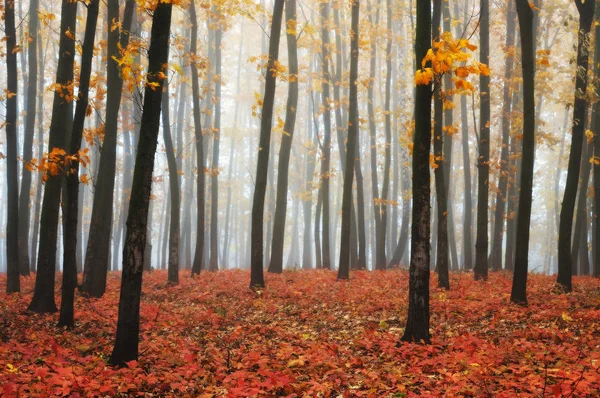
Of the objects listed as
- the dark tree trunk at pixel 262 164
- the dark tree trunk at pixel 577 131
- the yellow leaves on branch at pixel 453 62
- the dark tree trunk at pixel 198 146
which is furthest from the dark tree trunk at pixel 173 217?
the yellow leaves on branch at pixel 453 62

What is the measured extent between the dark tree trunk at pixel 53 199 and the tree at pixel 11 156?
10.3 feet

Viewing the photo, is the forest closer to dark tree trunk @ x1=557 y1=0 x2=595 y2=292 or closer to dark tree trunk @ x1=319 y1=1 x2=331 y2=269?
dark tree trunk @ x1=557 y1=0 x2=595 y2=292

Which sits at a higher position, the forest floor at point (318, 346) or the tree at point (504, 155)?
the tree at point (504, 155)

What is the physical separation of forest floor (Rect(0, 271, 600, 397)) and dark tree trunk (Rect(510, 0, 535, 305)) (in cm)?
65

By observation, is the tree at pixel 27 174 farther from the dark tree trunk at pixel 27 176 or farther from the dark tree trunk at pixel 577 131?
the dark tree trunk at pixel 577 131

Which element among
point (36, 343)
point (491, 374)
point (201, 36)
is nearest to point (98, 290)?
point (36, 343)

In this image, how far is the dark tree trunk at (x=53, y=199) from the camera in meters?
11.3

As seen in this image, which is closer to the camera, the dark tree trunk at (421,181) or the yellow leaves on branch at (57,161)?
the dark tree trunk at (421,181)

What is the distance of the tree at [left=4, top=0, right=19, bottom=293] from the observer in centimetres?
1372

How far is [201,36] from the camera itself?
31.8m

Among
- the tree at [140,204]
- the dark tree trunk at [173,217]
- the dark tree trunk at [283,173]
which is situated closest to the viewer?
the tree at [140,204]

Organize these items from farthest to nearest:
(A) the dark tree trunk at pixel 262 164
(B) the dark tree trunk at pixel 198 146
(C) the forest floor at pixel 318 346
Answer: (B) the dark tree trunk at pixel 198 146 → (A) the dark tree trunk at pixel 262 164 → (C) the forest floor at pixel 318 346

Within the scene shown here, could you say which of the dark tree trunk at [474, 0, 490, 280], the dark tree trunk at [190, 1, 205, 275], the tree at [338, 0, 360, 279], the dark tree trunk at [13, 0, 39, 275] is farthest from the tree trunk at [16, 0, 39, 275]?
the dark tree trunk at [474, 0, 490, 280]

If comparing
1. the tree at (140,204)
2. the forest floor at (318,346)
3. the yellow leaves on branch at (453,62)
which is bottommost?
the forest floor at (318,346)
